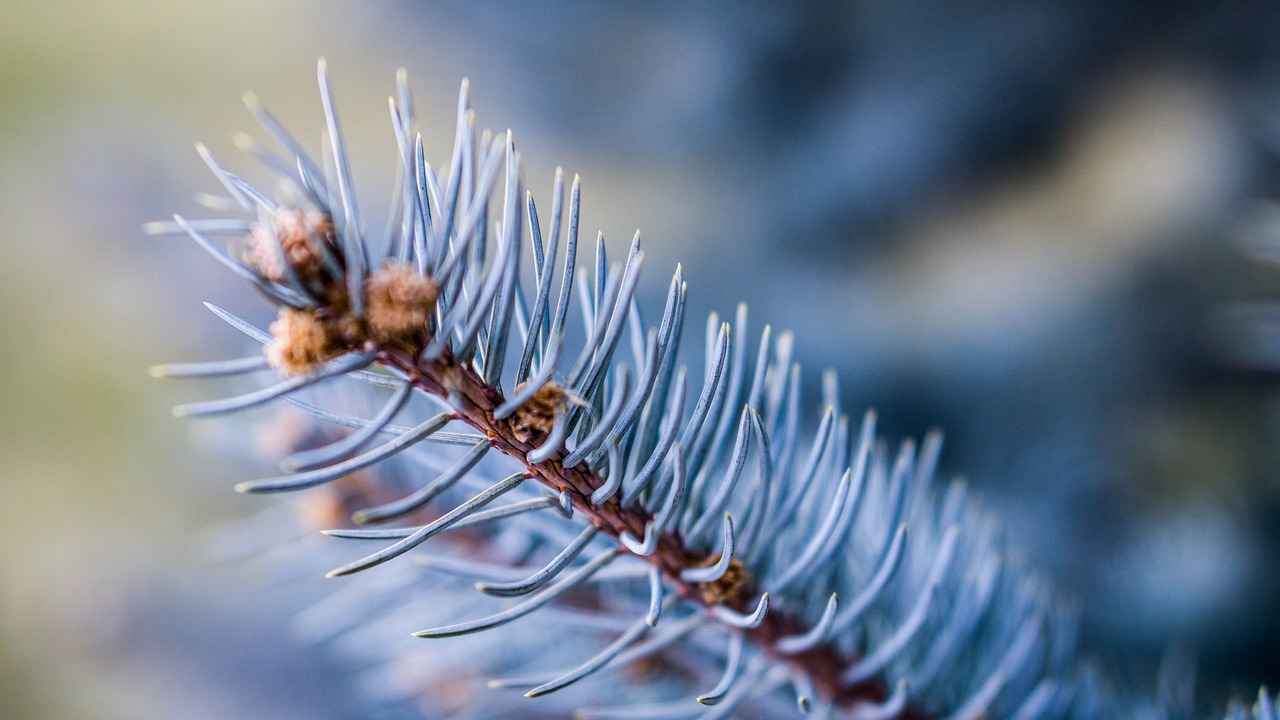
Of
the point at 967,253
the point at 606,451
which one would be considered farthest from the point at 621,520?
the point at 967,253

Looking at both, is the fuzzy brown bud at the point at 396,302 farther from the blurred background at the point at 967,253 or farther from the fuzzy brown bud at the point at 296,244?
the blurred background at the point at 967,253

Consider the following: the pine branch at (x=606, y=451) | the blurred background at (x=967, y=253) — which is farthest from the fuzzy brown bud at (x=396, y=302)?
the blurred background at (x=967, y=253)

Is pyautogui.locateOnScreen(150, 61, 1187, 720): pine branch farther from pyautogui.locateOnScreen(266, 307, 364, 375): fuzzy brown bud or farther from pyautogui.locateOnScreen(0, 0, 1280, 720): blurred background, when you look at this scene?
pyautogui.locateOnScreen(0, 0, 1280, 720): blurred background

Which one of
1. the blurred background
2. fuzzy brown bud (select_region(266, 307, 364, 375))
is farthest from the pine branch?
the blurred background

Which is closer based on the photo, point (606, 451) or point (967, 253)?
point (606, 451)

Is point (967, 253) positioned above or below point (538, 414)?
above

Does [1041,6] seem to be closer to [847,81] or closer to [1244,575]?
[847,81]

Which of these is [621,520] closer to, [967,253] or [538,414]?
[538,414]
